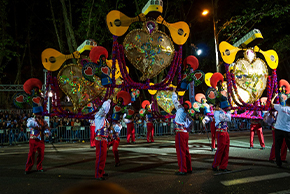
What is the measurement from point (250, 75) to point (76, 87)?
5.73 m

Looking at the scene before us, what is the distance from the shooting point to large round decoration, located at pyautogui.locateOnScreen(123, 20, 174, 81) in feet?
22.1

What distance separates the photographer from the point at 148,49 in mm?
6859

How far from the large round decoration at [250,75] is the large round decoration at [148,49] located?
8.11 ft

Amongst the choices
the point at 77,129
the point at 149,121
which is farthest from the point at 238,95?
the point at 77,129

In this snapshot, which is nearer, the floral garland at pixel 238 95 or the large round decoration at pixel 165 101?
the floral garland at pixel 238 95

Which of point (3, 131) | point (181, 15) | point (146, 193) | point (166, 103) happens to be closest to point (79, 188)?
point (146, 193)

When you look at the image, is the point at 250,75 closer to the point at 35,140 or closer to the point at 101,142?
the point at 101,142

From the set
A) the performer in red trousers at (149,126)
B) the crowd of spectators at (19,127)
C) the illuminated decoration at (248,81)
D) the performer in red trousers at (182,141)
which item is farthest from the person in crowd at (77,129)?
the performer in red trousers at (182,141)

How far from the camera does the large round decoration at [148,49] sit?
22.1 feet

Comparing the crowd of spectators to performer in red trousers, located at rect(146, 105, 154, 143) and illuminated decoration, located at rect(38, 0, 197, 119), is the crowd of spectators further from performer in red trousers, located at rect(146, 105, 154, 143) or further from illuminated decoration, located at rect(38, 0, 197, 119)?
illuminated decoration, located at rect(38, 0, 197, 119)

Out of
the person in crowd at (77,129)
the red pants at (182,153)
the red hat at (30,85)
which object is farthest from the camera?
the person in crowd at (77,129)

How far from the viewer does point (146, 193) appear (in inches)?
167

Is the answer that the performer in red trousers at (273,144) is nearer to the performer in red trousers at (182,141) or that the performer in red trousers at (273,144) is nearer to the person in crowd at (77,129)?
the performer in red trousers at (182,141)

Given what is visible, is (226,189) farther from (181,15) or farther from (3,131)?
(181,15)
